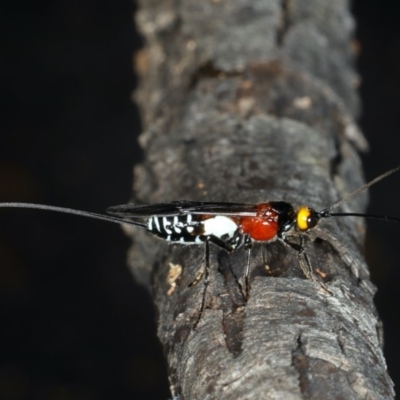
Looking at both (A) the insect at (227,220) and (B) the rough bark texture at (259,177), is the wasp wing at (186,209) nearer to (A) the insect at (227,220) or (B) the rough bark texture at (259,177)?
(A) the insect at (227,220)

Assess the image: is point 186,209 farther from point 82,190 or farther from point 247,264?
point 82,190

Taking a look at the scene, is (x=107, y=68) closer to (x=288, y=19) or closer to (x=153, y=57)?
(x=153, y=57)

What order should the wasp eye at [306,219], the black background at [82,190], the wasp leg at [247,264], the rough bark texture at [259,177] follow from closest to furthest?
1. the rough bark texture at [259,177]
2. the wasp leg at [247,264]
3. the wasp eye at [306,219]
4. the black background at [82,190]

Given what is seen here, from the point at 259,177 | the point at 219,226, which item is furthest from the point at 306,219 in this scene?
the point at 259,177

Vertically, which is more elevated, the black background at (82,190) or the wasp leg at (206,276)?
the black background at (82,190)

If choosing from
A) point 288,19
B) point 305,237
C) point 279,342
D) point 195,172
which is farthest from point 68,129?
point 279,342

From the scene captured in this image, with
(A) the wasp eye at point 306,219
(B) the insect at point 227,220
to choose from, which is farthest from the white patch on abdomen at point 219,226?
(A) the wasp eye at point 306,219
